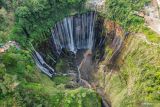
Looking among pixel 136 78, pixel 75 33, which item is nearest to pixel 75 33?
pixel 75 33

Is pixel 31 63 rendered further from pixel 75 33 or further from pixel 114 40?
pixel 114 40

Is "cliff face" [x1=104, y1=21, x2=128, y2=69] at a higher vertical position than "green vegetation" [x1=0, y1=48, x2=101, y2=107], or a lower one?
higher

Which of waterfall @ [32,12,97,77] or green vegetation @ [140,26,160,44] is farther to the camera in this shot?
waterfall @ [32,12,97,77]

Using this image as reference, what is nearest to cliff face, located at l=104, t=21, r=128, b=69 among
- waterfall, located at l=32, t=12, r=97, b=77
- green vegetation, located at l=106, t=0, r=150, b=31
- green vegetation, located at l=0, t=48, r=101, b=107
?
green vegetation, located at l=106, t=0, r=150, b=31

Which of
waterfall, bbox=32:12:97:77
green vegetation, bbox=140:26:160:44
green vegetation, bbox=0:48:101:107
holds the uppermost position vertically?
waterfall, bbox=32:12:97:77

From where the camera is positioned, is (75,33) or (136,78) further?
(75,33)

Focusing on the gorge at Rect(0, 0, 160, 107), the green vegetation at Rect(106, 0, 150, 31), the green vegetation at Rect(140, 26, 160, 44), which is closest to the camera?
the gorge at Rect(0, 0, 160, 107)

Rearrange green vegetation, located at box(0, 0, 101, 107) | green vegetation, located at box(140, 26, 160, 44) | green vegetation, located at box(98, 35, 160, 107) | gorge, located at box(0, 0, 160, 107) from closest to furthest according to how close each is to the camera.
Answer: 1. green vegetation, located at box(0, 0, 101, 107)
2. gorge, located at box(0, 0, 160, 107)
3. green vegetation, located at box(98, 35, 160, 107)
4. green vegetation, located at box(140, 26, 160, 44)

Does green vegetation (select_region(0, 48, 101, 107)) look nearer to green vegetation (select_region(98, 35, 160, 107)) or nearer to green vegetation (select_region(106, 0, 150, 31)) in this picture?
green vegetation (select_region(98, 35, 160, 107))

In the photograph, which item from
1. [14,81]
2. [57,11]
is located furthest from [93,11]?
[14,81]

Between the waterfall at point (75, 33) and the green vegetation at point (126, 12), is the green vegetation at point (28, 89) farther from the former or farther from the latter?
the green vegetation at point (126, 12)
